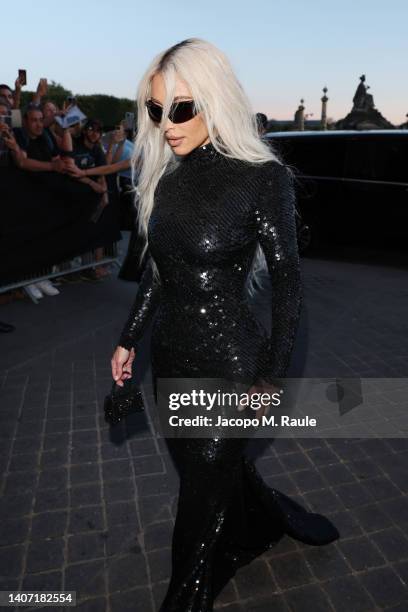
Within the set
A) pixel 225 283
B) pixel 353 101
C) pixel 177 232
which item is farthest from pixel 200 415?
pixel 353 101

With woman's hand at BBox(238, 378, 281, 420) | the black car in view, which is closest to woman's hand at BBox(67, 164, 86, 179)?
the black car

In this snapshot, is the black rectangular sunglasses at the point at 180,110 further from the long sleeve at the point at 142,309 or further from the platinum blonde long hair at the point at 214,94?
the long sleeve at the point at 142,309

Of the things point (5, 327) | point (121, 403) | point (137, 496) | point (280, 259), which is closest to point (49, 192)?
point (5, 327)

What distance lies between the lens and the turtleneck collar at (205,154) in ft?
6.15

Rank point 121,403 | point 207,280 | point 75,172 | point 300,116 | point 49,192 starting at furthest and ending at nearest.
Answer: point 300,116 < point 75,172 < point 49,192 < point 121,403 < point 207,280

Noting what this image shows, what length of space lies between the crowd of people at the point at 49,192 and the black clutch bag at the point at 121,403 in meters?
3.85

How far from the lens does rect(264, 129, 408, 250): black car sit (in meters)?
8.53

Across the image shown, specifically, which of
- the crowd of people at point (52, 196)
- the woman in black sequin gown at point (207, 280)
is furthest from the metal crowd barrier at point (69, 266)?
the woman in black sequin gown at point (207, 280)

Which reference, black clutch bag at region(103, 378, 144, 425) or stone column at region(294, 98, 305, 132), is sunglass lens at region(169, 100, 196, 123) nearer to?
black clutch bag at region(103, 378, 144, 425)

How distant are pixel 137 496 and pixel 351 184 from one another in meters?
7.25

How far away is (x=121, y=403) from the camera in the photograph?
7.08ft

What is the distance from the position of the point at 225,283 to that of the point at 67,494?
197 cm

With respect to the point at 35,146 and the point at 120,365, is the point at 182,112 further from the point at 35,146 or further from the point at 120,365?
the point at 35,146

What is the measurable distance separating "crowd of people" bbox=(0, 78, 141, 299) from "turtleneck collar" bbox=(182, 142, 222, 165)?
3965 mm
